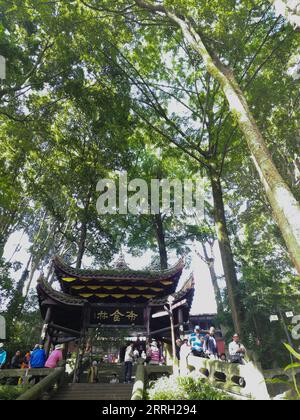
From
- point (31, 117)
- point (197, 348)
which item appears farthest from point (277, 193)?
point (31, 117)

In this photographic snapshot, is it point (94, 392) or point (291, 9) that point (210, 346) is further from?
point (291, 9)

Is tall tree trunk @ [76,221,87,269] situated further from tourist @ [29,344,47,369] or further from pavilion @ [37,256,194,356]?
tourist @ [29,344,47,369]

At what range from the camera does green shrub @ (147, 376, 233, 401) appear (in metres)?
5.70

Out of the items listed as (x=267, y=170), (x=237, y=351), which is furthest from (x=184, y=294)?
(x=267, y=170)

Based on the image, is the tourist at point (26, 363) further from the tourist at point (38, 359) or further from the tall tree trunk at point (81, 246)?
the tall tree trunk at point (81, 246)

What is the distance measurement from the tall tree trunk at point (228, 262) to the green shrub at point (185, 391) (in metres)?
3.03

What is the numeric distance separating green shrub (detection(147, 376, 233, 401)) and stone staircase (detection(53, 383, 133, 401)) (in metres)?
1.90

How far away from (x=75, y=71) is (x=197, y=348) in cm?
1266

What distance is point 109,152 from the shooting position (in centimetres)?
1716

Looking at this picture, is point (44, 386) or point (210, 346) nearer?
point (44, 386)

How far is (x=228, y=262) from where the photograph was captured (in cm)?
1005

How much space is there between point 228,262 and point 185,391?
16.6 feet
